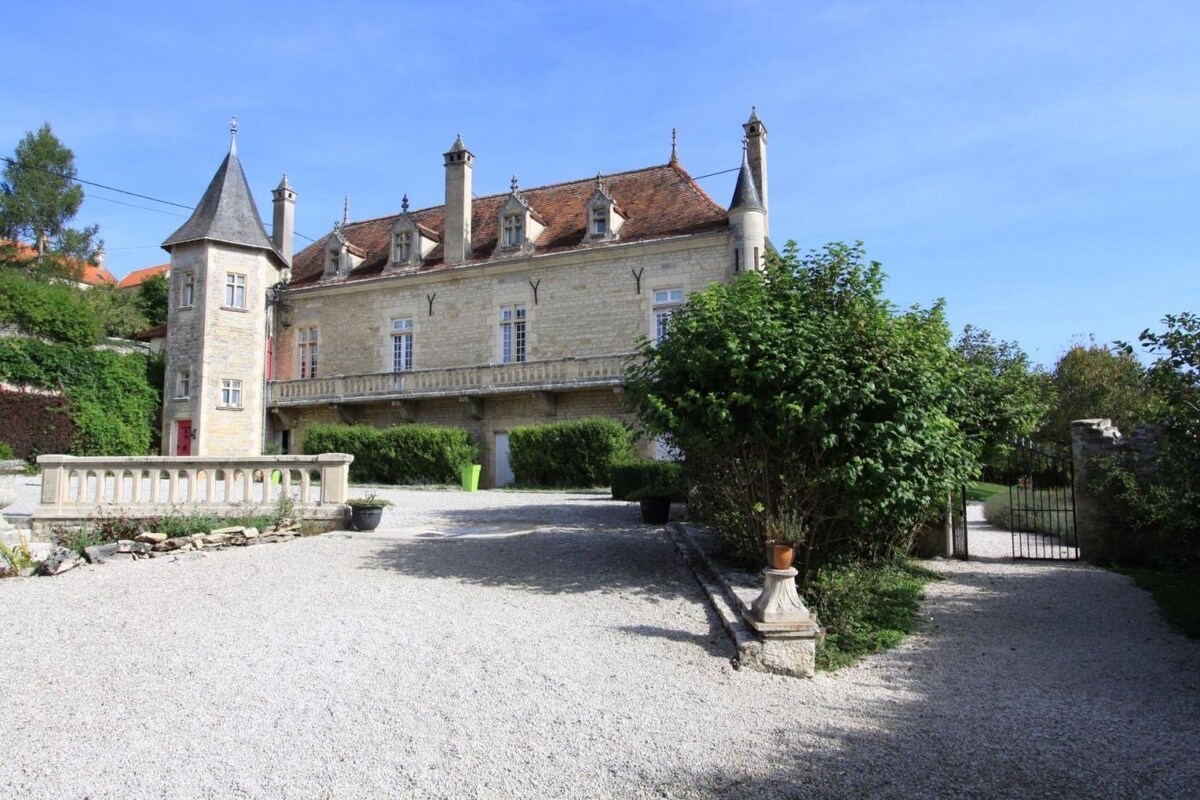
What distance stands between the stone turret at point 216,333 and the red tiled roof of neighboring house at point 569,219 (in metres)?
2.70

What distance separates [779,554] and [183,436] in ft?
79.6

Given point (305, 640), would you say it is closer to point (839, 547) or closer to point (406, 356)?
point (839, 547)

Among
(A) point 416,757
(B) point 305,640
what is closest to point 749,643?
(A) point 416,757

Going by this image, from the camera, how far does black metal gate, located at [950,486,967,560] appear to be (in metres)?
10.6

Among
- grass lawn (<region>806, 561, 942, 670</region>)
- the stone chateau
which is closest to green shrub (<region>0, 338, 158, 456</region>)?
the stone chateau

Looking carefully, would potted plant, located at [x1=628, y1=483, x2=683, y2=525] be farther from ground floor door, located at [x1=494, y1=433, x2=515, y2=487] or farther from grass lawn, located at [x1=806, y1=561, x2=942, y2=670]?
ground floor door, located at [x1=494, y1=433, x2=515, y2=487]

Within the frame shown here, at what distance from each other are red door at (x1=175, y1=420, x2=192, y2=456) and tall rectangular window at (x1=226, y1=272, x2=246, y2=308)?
4029mm

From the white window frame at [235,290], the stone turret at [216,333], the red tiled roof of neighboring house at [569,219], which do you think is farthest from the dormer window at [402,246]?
the white window frame at [235,290]

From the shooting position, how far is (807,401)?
6.96 m

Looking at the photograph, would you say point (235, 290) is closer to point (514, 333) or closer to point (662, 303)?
point (514, 333)

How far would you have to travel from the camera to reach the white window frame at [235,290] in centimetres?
2578

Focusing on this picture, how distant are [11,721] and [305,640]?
5.97 ft

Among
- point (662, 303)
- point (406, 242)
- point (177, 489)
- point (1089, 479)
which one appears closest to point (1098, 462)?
point (1089, 479)

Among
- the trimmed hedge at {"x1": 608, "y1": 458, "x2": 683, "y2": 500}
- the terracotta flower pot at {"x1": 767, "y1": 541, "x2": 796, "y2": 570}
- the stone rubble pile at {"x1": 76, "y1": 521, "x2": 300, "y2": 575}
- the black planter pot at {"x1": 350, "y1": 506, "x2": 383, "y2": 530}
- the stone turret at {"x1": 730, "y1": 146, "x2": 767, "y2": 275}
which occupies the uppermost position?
the stone turret at {"x1": 730, "y1": 146, "x2": 767, "y2": 275}
